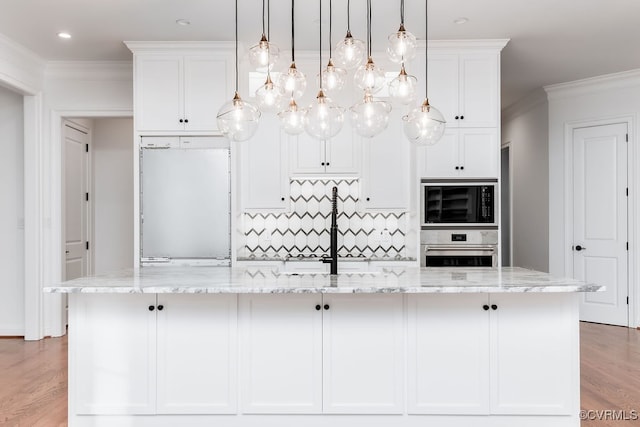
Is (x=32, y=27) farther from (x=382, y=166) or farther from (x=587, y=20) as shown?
(x=587, y=20)

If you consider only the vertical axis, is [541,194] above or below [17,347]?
above

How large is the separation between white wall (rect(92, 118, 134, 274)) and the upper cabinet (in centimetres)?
182

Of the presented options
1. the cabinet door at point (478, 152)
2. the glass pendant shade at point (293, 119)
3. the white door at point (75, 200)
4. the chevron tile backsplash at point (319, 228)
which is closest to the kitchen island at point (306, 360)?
the glass pendant shade at point (293, 119)

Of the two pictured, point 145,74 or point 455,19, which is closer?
point 455,19

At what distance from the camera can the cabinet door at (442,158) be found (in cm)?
447

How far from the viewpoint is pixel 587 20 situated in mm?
3920

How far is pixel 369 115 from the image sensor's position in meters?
2.77

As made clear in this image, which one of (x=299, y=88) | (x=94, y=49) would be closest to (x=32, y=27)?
(x=94, y=49)

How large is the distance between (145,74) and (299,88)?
2169 millimetres

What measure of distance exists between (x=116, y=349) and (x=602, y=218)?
5266 mm

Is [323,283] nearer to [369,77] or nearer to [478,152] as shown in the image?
[369,77]

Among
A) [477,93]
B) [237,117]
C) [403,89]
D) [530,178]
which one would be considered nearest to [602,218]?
[530,178]

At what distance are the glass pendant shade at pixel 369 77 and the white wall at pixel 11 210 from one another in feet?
12.9

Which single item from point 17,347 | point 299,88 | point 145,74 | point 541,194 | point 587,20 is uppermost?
point 587,20
